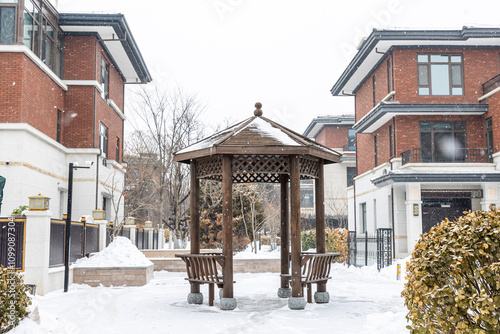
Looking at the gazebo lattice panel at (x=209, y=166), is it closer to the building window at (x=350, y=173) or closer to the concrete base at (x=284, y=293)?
the concrete base at (x=284, y=293)

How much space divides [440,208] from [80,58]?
1810 cm

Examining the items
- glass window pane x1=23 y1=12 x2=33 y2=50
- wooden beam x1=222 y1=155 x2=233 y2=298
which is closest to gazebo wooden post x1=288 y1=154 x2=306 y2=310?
wooden beam x1=222 y1=155 x2=233 y2=298

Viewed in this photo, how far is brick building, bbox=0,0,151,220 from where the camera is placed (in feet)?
55.9

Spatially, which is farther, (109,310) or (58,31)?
(58,31)

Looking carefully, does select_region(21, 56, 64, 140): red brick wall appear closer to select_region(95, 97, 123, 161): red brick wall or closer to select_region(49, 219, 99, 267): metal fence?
select_region(95, 97, 123, 161): red brick wall

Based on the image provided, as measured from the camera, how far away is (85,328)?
331 inches

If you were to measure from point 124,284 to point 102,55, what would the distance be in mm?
12645

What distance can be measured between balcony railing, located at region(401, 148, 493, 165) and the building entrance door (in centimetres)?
204

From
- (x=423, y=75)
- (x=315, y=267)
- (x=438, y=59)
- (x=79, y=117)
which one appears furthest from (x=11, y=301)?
(x=438, y=59)

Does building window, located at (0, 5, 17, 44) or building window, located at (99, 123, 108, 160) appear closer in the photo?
building window, located at (0, 5, 17, 44)

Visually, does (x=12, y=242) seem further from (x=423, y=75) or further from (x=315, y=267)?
(x=423, y=75)

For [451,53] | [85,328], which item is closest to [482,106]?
[451,53]

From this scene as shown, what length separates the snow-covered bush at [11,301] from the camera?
253 inches

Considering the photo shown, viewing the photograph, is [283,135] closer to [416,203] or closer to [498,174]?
[416,203]
